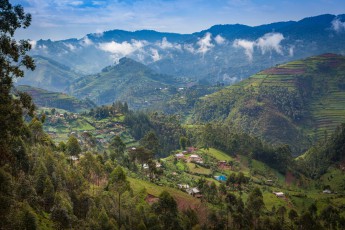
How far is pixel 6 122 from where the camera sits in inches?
885

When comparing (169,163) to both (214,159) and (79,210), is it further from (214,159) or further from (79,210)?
(79,210)

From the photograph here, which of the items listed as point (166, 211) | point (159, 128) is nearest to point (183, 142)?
point (159, 128)

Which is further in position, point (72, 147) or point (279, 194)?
point (279, 194)

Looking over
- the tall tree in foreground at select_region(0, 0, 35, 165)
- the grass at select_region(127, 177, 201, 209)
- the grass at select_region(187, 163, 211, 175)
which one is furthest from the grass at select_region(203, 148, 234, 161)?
the tall tree in foreground at select_region(0, 0, 35, 165)

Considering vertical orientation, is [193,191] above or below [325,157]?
above

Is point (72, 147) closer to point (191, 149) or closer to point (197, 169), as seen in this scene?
point (197, 169)

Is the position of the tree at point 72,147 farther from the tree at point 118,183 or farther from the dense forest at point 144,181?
the tree at point 118,183

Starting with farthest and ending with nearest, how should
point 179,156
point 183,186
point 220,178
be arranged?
1. point 179,156
2. point 220,178
3. point 183,186

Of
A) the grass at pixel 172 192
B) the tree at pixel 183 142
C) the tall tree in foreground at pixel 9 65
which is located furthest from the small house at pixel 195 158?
the tall tree in foreground at pixel 9 65

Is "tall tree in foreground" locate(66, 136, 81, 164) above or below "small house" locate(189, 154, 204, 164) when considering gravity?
above

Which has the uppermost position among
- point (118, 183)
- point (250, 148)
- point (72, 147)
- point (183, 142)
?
point (72, 147)

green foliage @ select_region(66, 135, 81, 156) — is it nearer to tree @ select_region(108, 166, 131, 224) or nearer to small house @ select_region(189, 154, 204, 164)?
tree @ select_region(108, 166, 131, 224)

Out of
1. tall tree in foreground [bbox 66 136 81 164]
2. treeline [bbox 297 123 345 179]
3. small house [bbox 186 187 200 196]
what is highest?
tall tree in foreground [bbox 66 136 81 164]

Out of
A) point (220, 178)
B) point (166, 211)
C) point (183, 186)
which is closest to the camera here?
point (166, 211)
